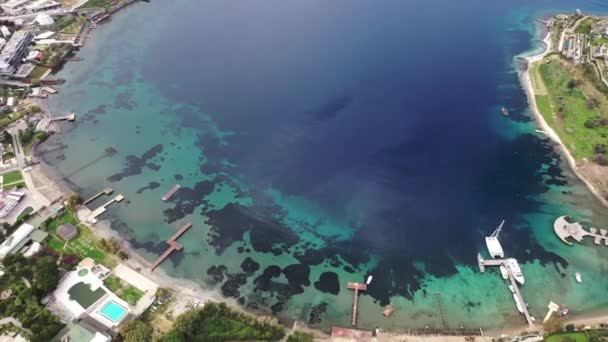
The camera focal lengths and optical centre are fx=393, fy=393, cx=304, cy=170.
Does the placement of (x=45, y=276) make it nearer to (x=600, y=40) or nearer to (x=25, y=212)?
(x=25, y=212)

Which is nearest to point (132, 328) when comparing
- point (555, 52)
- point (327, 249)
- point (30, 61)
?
point (327, 249)

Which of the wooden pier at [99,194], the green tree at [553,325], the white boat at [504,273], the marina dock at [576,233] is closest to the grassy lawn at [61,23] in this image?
the wooden pier at [99,194]

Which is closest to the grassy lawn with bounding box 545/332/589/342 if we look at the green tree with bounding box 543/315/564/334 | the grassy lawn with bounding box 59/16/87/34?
the green tree with bounding box 543/315/564/334

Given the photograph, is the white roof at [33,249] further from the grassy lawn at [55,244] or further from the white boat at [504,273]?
the white boat at [504,273]

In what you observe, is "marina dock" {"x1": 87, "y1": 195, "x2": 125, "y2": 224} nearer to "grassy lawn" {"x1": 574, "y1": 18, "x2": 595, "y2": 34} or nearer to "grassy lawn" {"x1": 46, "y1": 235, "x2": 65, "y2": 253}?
"grassy lawn" {"x1": 46, "y1": 235, "x2": 65, "y2": 253}

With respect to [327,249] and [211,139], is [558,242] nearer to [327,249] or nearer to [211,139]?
[327,249]

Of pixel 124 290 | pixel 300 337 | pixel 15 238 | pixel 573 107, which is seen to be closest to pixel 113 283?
pixel 124 290

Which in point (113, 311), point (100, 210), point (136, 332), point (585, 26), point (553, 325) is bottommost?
point (553, 325)
